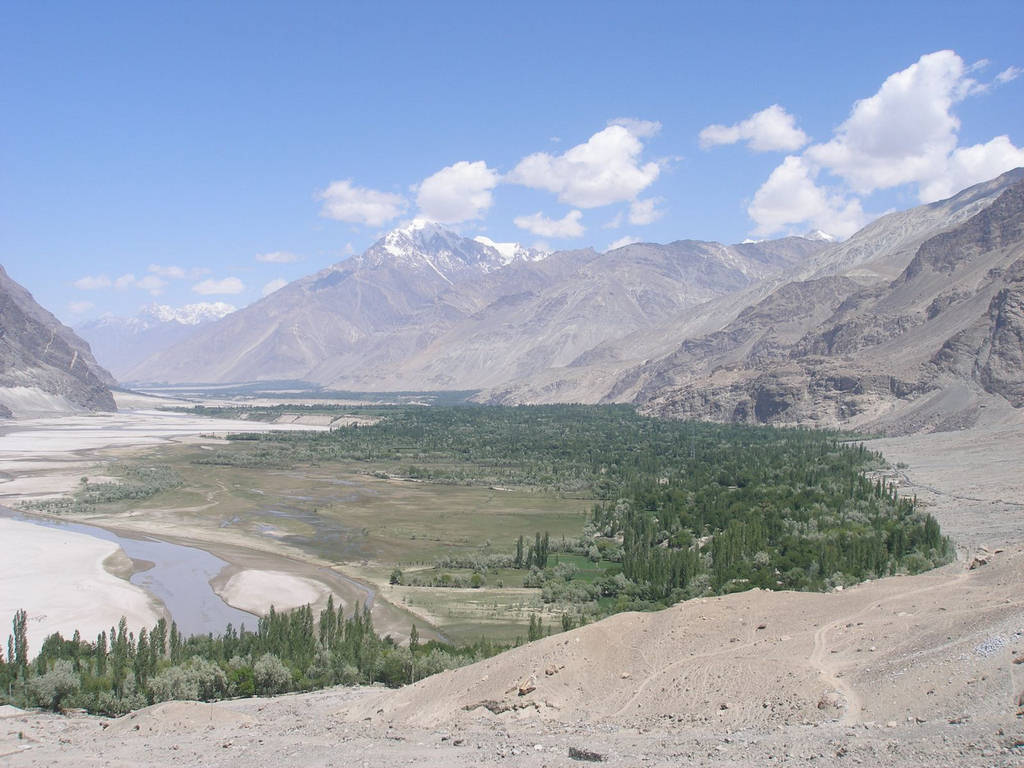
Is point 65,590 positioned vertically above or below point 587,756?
below

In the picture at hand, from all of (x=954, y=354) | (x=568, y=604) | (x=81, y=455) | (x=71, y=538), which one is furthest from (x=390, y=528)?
(x=954, y=354)

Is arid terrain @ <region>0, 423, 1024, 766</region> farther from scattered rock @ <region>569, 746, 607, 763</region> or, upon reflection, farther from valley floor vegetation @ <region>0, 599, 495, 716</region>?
valley floor vegetation @ <region>0, 599, 495, 716</region>

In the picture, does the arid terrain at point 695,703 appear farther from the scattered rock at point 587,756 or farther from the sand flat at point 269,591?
the sand flat at point 269,591

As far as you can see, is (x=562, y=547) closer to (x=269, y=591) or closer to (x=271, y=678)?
(x=269, y=591)

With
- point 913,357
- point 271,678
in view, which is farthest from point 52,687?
point 913,357

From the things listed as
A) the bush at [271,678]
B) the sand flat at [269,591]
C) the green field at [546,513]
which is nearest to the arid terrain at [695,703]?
the bush at [271,678]
